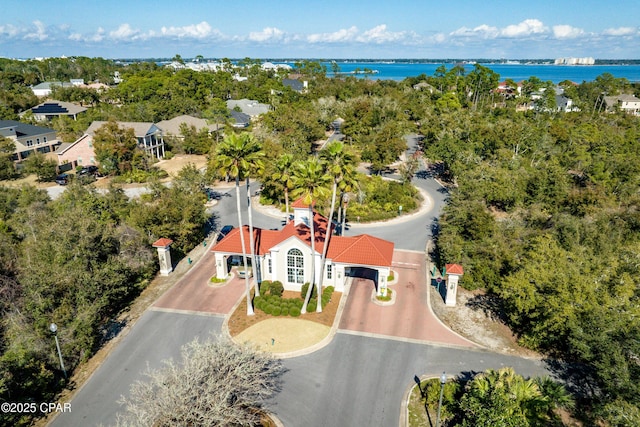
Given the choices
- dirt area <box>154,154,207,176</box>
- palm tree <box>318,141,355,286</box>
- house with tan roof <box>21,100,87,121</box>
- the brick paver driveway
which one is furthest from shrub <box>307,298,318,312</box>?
house with tan roof <box>21,100,87,121</box>

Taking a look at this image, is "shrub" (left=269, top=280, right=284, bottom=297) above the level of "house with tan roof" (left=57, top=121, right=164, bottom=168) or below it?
below

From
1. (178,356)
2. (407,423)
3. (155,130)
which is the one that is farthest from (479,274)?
(155,130)

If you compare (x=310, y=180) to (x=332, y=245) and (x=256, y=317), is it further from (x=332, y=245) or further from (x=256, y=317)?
(x=256, y=317)

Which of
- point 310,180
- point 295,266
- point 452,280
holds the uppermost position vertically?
point 310,180

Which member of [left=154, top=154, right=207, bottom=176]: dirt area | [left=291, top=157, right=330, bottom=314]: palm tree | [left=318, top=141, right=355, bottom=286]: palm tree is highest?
[left=318, top=141, right=355, bottom=286]: palm tree

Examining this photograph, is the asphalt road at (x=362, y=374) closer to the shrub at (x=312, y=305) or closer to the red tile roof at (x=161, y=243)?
the shrub at (x=312, y=305)

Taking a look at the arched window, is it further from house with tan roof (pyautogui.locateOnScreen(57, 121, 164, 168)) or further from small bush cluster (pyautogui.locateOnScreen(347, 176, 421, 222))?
house with tan roof (pyautogui.locateOnScreen(57, 121, 164, 168))

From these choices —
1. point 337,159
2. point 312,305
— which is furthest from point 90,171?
point 337,159
